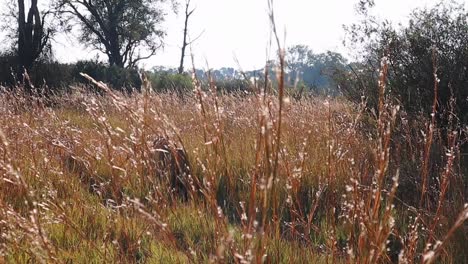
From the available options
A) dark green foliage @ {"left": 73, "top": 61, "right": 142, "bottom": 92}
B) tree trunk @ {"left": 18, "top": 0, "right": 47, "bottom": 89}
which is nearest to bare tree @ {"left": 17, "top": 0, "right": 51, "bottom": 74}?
tree trunk @ {"left": 18, "top": 0, "right": 47, "bottom": 89}

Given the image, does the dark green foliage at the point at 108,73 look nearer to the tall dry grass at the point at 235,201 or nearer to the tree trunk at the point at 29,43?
the tree trunk at the point at 29,43

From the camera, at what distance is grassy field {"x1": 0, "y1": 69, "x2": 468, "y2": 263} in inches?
46.6

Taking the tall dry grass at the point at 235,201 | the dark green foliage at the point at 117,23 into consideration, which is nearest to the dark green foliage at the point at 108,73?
the dark green foliage at the point at 117,23

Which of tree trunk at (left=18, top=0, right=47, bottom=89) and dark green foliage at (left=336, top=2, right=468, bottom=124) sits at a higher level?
tree trunk at (left=18, top=0, right=47, bottom=89)

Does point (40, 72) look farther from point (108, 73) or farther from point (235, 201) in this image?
point (235, 201)

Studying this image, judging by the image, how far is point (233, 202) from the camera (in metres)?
1.80

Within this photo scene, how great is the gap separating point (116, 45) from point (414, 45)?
25.8 metres

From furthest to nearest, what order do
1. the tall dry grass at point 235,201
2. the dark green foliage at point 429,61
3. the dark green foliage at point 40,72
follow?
the dark green foliage at point 40,72
the dark green foliage at point 429,61
the tall dry grass at point 235,201

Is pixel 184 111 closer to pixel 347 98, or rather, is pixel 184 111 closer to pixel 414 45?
pixel 347 98

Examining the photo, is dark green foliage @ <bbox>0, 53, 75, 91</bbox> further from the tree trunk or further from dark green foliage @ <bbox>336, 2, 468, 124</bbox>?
dark green foliage @ <bbox>336, 2, 468, 124</bbox>

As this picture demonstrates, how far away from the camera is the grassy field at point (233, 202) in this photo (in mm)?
1183

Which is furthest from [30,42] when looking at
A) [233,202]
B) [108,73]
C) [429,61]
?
[233,202]

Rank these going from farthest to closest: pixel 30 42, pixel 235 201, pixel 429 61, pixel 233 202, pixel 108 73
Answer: pixel 108 73, pixel 30 42, pixel 429 61, pixel 235 201, pixel 233 202

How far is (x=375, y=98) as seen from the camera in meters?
5.71
